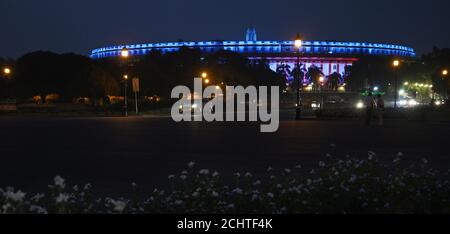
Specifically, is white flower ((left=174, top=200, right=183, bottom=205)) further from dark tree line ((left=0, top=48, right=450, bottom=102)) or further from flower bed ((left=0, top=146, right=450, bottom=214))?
dark tree line ((left=0, top=48, right=450, bottom=102))

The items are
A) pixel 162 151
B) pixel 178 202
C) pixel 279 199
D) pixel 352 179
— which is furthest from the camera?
pixel 162 151

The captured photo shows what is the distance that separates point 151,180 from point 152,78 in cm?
7793

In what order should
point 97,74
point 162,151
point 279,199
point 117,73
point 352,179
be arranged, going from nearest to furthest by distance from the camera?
point 279,199, point 352,179, point 162,151, point 97,74, point 117,73

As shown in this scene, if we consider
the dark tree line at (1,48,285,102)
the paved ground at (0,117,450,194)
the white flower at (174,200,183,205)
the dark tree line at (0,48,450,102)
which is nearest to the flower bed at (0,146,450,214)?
the white flower at (174,200,183,205)

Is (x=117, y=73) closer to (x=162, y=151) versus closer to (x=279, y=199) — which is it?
(x=162, y=151)

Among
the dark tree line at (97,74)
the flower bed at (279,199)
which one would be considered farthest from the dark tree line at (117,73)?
the flower bed at (279,199)

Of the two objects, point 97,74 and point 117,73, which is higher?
point 117,73

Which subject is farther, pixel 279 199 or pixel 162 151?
pixel 162 151

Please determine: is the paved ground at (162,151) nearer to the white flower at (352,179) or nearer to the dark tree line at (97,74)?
the white flower at (352,179)

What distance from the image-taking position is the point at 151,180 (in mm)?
12789

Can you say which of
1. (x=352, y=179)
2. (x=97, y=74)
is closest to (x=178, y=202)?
(x=352, y=179)

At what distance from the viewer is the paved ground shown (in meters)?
13.6

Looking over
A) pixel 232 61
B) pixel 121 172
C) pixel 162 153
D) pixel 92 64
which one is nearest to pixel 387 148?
pixel 162 153

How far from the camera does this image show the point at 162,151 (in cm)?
1880
